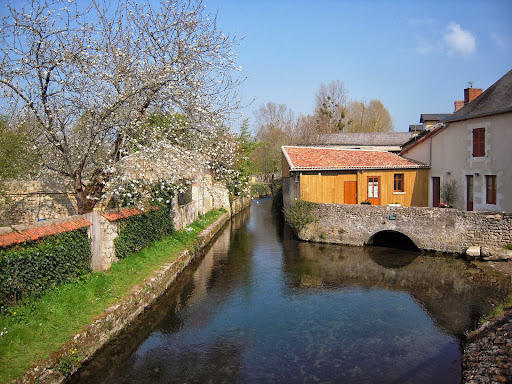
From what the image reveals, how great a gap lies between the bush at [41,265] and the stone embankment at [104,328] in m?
1.22

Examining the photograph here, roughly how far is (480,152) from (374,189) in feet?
18.4

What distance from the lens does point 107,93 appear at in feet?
32.4

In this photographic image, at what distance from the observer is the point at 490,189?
17.2 m

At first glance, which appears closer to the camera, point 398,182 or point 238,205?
point 398,182

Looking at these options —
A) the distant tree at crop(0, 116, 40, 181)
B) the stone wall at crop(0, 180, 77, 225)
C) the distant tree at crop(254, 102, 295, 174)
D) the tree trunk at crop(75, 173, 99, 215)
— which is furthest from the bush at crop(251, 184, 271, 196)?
the tree trunk at crop(75, 173, 99, 215)

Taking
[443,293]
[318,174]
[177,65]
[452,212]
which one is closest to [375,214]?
[452,212]

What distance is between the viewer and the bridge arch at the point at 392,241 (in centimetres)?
1756

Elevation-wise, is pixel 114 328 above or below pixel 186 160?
below

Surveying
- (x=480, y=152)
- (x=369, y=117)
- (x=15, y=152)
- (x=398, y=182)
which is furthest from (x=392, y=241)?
(x=369, y=117)

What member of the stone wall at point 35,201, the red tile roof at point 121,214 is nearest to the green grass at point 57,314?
the red tile roof at point 121,214

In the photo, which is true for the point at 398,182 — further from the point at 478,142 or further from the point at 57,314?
the point at 57,314

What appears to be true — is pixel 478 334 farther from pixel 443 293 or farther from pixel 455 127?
pixel 455 127

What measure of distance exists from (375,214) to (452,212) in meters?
3.12

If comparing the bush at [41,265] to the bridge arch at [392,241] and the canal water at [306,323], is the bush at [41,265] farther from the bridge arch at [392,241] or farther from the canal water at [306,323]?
the bridge arch at [392,241]
